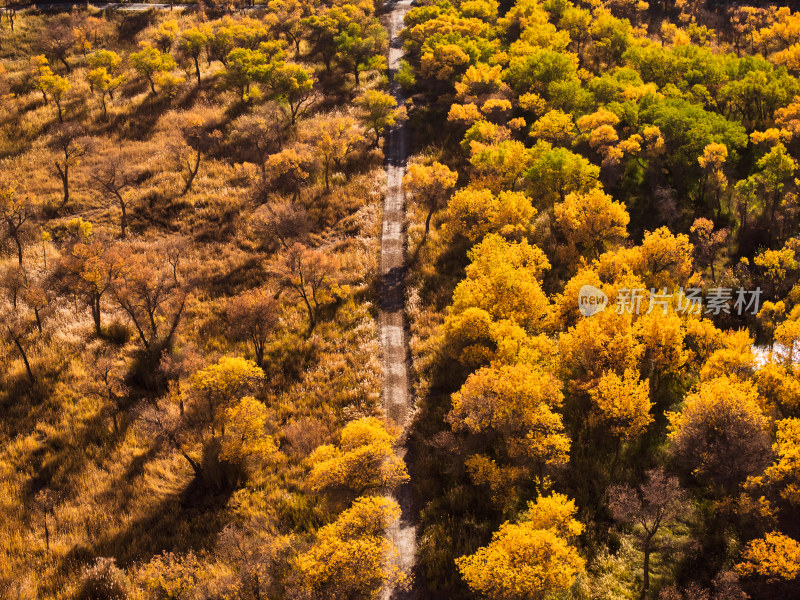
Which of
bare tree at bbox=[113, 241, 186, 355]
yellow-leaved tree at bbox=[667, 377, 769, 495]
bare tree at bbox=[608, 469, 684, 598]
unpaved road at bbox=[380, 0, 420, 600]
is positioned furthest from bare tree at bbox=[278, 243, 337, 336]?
yellow-leaved tree at bbox=[667, 377, 769, 495]

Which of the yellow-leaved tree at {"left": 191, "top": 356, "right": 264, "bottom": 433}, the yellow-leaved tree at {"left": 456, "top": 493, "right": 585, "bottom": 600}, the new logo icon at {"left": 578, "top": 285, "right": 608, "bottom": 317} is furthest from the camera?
the new logo icon at {"left": 578, "top": 285, "right": 608, "bottom": 317}

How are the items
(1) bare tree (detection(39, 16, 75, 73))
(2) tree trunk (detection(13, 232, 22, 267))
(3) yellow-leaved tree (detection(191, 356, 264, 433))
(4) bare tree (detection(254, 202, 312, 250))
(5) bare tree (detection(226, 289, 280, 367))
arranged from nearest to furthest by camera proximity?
(3) yellow-leaved tree (detection(191, 356, 264, 433)), (5) bare tree (detection(226, 289, 280, 367)), (2) tree trunk (detection(13, 232, 22, 267)), (4) bare tree (detection(254, 202, 312, 250)), (1) bare tree (detection(39, 16, 75, 73))

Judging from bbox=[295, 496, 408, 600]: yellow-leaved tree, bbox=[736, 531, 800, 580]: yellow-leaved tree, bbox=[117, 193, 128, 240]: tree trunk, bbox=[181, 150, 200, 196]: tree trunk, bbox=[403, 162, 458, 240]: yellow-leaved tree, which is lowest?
bbox=[736, 531, 800, 580]: yellow-leaved tree

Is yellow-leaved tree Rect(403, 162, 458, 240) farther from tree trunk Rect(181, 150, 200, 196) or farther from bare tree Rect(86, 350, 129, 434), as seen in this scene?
bare tree Rect(86, 350, 129, 434)

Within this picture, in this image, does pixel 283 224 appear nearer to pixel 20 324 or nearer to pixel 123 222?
pixel 123 222

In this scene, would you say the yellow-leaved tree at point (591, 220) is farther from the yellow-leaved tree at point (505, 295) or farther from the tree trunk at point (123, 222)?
the tree trunk at point (123, 222)
